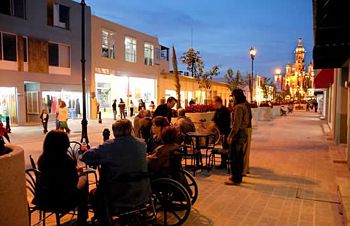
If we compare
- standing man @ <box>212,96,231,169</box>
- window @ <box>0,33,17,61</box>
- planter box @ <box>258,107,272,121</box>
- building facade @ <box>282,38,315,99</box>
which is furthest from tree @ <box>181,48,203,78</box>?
building facade @ <box>282,38,315,99</box>

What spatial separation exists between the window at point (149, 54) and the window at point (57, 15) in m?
12.5

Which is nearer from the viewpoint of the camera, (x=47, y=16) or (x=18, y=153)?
(x=18, y=153)

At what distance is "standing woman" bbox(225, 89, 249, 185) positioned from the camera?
6.74 metres

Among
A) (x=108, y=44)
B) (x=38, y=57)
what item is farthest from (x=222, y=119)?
(x=108, y=44)

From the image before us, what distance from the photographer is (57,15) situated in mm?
25641

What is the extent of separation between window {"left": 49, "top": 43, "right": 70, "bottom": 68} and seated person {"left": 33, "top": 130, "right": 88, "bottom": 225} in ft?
74.6

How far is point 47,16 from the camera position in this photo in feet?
80.6

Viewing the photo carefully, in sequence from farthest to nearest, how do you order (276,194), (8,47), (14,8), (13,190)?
1. (14,8)
2. (8,47)
3. (276,194)
4. (13,190)

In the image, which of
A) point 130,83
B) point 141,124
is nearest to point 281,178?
point 141,124

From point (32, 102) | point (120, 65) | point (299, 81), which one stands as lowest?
point (32, 102)

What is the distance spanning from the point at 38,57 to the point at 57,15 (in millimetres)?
3940

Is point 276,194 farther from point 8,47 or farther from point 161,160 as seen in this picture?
point 8,47

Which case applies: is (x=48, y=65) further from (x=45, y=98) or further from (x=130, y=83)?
(x=130, y=83)

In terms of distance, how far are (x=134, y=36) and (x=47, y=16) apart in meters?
11.8
